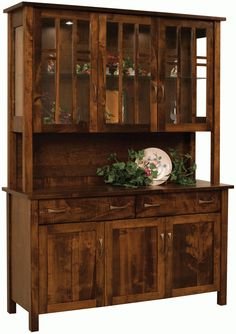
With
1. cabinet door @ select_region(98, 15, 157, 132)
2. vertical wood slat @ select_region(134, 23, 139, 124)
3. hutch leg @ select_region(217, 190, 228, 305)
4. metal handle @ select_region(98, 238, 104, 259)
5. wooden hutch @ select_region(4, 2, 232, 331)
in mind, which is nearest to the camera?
wooden hutch @ select_region(4, 2, 232, 331)

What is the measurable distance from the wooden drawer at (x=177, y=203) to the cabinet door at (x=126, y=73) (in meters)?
0.55

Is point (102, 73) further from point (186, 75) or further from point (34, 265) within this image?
point (34, 265)

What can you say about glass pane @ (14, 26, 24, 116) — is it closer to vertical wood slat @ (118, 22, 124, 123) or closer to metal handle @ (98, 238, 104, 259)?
vertical wood slat @ (118, 22, 124, 123)

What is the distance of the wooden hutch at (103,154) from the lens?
536 centimetres

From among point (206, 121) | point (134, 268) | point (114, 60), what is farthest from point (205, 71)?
point (134, 268)

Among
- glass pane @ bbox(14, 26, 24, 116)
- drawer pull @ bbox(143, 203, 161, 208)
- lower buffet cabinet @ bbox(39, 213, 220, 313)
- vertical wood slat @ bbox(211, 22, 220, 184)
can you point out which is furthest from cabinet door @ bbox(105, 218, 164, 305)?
glass pane @ bbox(14, 26, 24, 116)

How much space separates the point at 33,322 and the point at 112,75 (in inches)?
74.3

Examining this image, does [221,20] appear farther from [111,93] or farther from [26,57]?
[26,57]

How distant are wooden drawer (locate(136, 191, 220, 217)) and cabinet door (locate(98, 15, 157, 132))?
1.81ft

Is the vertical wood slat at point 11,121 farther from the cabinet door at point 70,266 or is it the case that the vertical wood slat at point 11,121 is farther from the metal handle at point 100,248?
the metal handle at point 100,248

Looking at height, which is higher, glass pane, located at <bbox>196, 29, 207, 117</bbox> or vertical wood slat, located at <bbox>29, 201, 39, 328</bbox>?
glass pane, located at <bbox>196, 29, 207, 117</bbox>

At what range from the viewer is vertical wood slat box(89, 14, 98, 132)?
5.56 metres

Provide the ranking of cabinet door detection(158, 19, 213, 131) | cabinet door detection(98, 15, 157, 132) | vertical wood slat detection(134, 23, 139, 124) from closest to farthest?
cabinet door detection(98, 15, 157, 132)
vertical wood slat detection(134, 23, 139, 124)
cabinet door detection(158, 19, 213, 131)

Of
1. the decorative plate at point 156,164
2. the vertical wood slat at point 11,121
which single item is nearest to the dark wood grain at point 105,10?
the vertical wood slat at point 11,121
